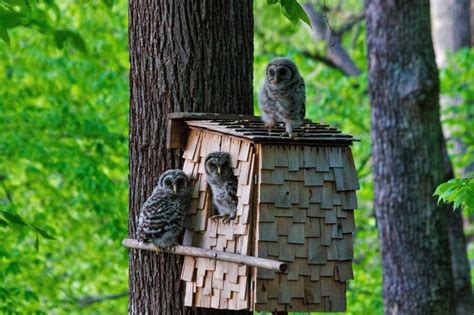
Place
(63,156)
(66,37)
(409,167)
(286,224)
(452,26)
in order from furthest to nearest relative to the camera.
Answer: (452,26), (63,156), (409,167), (66,37), (286,224)

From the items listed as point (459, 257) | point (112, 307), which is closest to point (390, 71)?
point (459, 257)

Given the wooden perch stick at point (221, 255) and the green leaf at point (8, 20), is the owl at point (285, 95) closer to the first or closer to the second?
the wooden perch stick at point (221, 255)

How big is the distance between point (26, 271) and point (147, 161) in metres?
4.24

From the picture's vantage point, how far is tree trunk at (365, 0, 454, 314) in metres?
6.30

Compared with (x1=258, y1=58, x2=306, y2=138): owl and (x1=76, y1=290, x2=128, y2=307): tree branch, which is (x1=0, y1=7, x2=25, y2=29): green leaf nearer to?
(x1=258, y1=58, x2=306, y2=138): owl

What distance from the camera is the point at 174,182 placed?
382cm

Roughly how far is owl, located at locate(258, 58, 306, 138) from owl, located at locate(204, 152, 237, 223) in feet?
0.98

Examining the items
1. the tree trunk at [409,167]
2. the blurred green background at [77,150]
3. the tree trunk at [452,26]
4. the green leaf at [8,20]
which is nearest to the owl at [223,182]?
the green leaf at [8,20]

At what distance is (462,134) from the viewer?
899 cm

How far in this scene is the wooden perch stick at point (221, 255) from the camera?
329 cm

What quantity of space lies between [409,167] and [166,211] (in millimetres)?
3070

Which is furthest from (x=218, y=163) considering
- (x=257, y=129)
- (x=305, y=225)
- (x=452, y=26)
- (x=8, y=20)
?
(x=452, y=26)

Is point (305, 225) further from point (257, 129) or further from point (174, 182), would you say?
point (174, 182)

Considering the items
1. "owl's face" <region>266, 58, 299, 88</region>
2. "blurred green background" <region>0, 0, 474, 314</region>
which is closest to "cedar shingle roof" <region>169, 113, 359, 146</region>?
"owl's face" <region>266, 58, 299, 88</region>
